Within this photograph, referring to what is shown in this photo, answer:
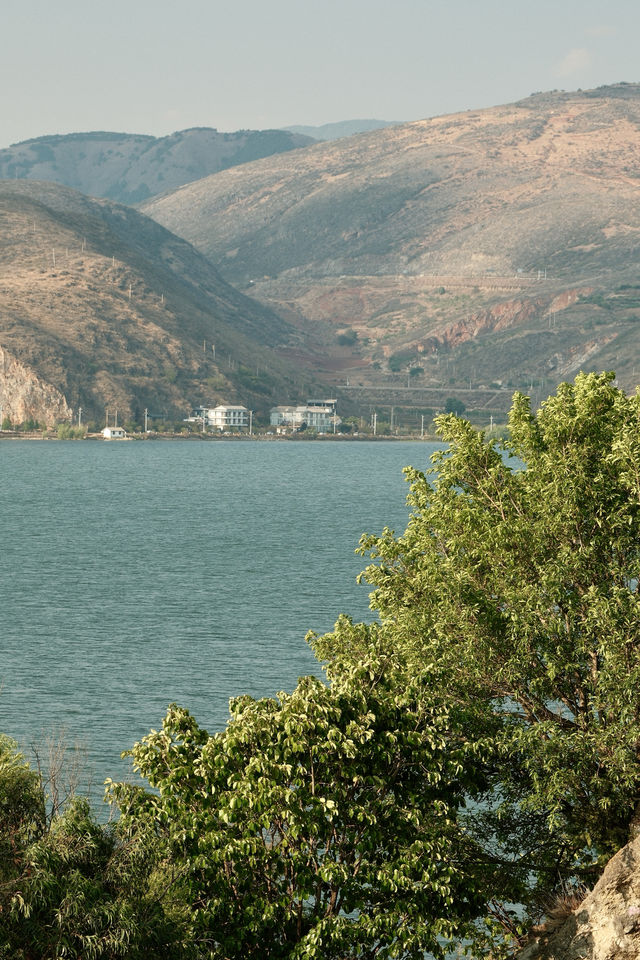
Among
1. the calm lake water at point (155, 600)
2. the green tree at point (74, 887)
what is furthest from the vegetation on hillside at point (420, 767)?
the calm lake water at point (155, 600)

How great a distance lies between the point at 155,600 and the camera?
3492 inches

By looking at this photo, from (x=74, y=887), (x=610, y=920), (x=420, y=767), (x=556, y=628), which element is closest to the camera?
(x=74, y=887)

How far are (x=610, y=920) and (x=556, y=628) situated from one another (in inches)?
→ 230

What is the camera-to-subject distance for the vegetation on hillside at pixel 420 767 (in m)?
20.8

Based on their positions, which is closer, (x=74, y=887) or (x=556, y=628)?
(x=74, y=887)

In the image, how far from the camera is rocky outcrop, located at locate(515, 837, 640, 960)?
22.7 m

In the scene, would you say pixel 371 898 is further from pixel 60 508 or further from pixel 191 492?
pixel 191 492

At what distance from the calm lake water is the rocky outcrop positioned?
2066 centimetres

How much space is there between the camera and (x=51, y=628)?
248ft

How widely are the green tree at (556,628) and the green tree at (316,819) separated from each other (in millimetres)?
2106

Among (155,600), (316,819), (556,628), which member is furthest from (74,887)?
(155,600)

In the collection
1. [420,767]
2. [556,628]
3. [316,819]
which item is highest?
[556,628]

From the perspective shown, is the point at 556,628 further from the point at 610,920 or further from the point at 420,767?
the point at 610,920

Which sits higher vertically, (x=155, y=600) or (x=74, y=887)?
(x=74, y=887)
